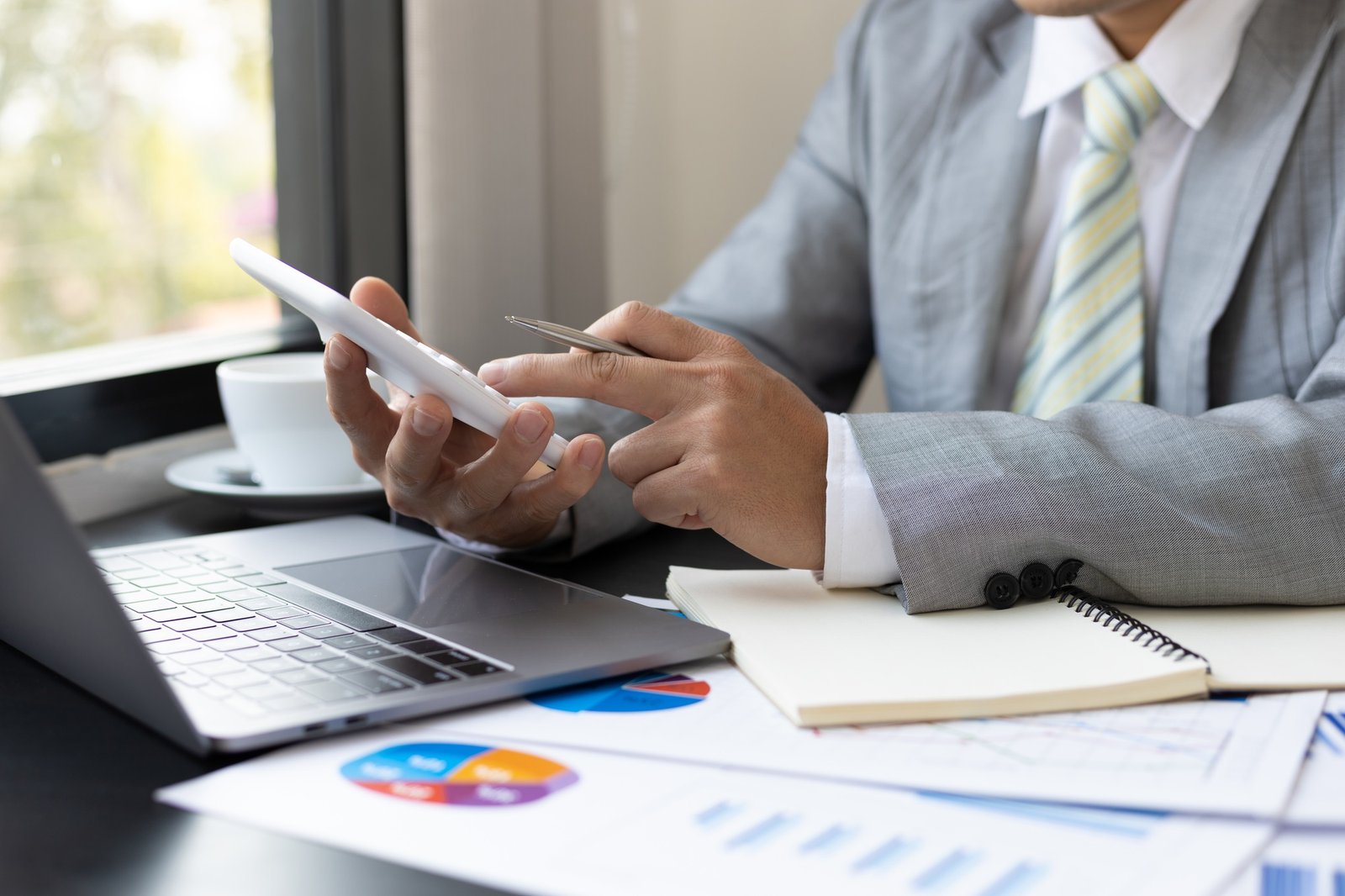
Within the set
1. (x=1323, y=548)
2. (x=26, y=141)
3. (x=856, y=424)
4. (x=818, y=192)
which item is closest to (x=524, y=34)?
(x=818, y=192)

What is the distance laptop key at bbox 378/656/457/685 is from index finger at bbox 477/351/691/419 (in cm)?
20

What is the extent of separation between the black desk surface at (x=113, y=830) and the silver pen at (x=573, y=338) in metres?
0.28

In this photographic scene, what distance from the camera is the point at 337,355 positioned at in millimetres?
689

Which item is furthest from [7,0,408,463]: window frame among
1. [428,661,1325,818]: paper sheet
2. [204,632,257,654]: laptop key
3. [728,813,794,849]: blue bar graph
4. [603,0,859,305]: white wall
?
[728,813,794,849]: blue bar graph

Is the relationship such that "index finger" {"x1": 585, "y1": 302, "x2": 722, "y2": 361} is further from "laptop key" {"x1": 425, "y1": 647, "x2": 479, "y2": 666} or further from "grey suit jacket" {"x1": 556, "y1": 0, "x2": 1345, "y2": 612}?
"laptop key" {"x1": 425, "y1": 647, "x2": 479, "y2": 666}

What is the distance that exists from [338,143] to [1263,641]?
1086mm

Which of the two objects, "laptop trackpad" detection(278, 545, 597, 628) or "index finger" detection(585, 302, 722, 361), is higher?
"index finger" detection(585, 302, 722, 361)

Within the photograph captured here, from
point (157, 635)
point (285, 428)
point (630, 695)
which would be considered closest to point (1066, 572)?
point (630, 695)

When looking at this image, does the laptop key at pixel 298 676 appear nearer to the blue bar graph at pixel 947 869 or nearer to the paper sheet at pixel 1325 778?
the blue bar graph at pixel 947 869

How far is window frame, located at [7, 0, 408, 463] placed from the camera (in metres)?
1.33

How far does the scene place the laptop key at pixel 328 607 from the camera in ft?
2.02

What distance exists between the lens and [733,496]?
2.32 ft

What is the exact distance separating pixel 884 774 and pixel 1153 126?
2.60 ft

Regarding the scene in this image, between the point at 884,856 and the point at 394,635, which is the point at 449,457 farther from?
the point at 884,856
